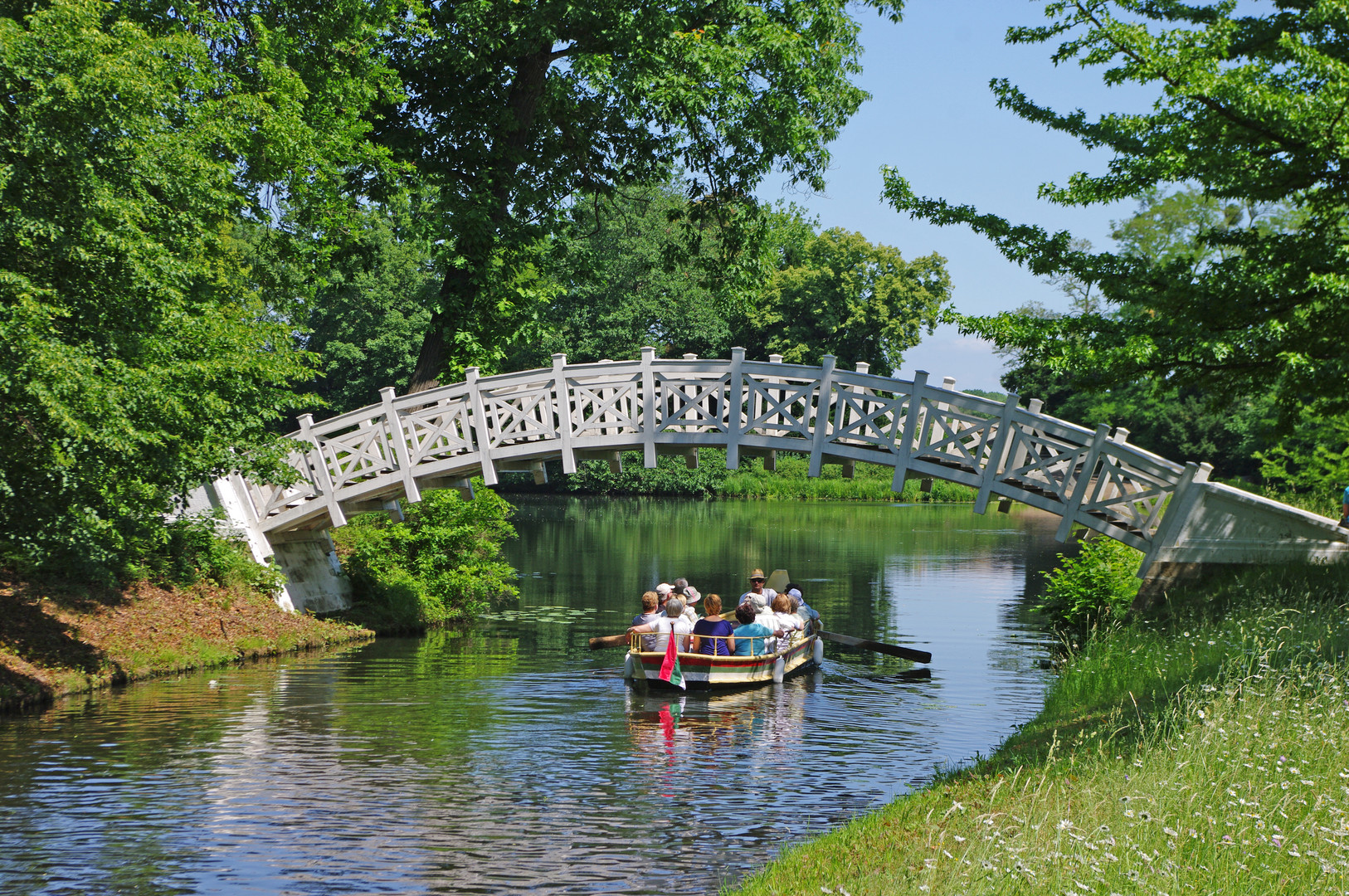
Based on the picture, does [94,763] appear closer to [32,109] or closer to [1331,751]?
[32,109]

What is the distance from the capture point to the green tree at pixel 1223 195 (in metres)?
12.3

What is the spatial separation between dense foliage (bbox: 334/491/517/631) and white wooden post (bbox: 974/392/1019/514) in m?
9.78

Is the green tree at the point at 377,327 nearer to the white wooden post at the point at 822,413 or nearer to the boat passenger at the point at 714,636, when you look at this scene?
the white wooden post at the point at 822,413

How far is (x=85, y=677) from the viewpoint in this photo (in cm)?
1680

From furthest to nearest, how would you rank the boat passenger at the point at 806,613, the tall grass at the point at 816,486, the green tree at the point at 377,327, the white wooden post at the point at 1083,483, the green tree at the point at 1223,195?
the tall grass at the point at 816,486 → the green tree at the point at 377,327 → the boat passenger at the point at 806,613 → the white wooden post at the point at 1083,483 → the green tree at the point at 1223,195

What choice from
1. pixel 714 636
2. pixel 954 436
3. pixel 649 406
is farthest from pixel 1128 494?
pixel 649 406

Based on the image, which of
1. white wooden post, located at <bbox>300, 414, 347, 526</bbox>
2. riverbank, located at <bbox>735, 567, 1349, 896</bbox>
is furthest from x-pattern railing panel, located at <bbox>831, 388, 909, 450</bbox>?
white wooden post, located at <bbox>300, 414, 347, 526</bbox>

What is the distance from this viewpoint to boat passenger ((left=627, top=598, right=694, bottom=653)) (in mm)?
18703

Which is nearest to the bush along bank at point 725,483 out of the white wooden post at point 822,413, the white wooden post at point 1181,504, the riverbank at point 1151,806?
the white wooden post at point 822,413

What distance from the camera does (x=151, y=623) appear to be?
19062 millimetres

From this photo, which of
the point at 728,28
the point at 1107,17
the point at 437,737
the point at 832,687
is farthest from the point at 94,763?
the point at 728,28

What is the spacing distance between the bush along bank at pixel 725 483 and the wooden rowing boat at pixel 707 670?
47461 mm

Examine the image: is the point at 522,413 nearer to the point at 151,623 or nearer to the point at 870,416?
the point at 870,416

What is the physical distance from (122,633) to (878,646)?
11920mm
